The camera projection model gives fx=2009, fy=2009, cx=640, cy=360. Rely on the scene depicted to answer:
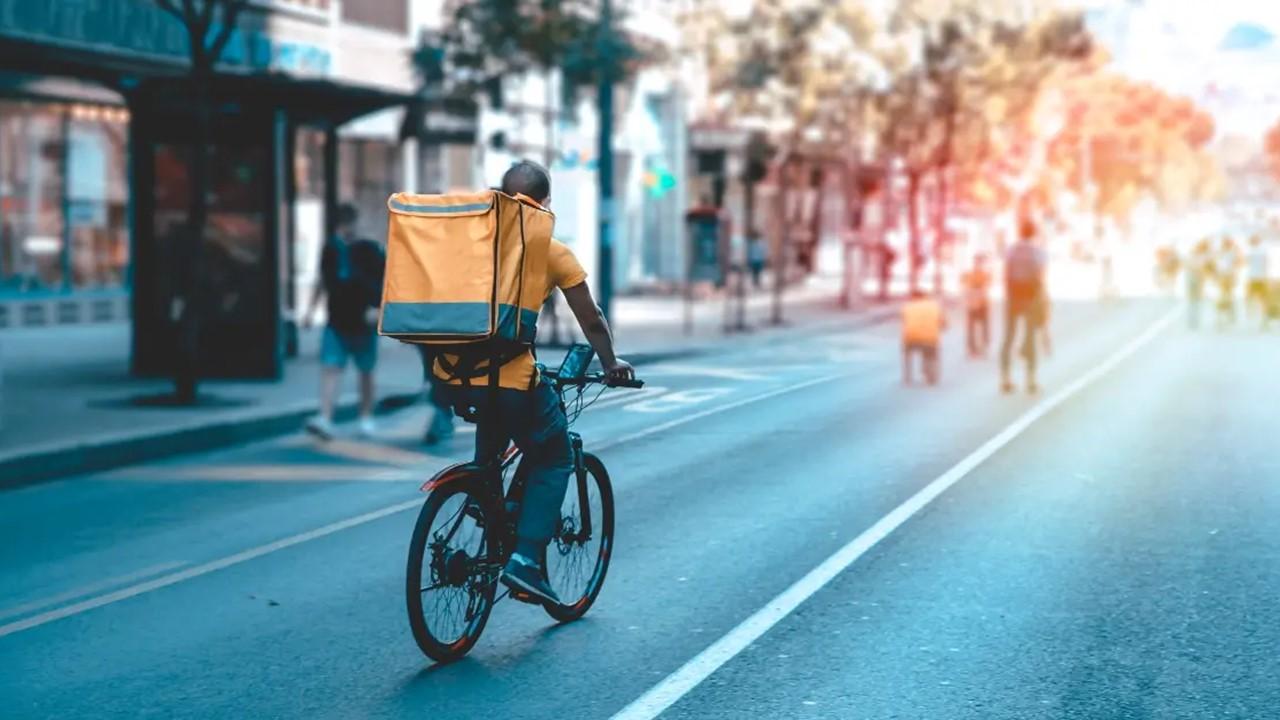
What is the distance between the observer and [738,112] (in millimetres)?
46844

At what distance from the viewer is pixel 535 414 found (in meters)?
7.35

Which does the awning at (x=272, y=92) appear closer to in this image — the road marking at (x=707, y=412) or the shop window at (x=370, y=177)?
the road marking at (x=707, y=412)

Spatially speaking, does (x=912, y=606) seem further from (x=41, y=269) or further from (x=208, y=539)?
(x=41, y=269)

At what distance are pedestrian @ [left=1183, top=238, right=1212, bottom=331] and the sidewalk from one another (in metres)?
9.65

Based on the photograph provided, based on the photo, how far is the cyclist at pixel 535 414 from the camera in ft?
23.7

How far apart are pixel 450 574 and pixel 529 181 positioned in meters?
1.45

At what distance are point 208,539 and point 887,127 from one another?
38.2 m

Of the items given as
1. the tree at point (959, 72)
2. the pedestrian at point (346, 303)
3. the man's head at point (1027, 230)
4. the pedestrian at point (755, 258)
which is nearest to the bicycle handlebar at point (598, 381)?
the pedestrian at point (346, 303)

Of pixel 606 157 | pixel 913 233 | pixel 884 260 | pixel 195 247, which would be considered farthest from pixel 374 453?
pixel 884 260

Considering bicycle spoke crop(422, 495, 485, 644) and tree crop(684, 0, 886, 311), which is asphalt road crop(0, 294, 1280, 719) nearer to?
bicycle spoke crop(422, 495, 485, 644)

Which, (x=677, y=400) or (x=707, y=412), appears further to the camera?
(x=677, y=400)

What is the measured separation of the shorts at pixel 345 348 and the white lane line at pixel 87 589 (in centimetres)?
568

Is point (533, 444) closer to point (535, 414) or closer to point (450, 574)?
point (535, 414)

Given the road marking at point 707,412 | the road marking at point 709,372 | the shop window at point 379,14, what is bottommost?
the road marking at point 707,412
